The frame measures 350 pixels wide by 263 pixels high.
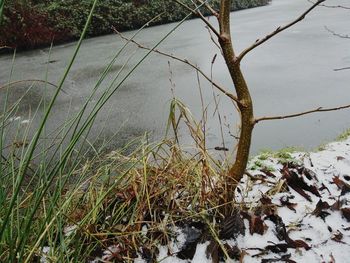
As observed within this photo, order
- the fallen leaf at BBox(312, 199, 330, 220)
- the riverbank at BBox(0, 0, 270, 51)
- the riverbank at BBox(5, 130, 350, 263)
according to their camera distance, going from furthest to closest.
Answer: the riverbank at BBox(0, 0, 270, 51) → the fallen leaf at BBox(312, 199, 330, 220) → the riverbank at BBox(5, 130, 350, 263)

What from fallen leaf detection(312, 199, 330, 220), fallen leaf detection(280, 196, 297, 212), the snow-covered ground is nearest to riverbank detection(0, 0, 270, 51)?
the snow-covered ground

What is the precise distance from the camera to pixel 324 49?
5.74m

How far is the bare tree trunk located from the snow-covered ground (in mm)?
152

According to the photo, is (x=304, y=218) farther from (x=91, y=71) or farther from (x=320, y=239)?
(x=91, y=71)

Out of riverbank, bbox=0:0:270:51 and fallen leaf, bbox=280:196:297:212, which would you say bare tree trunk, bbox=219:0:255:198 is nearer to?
fallen leaf, bbox=280:196:297:212

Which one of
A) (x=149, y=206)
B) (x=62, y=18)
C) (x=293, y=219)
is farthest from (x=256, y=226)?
(x=62, y=18)

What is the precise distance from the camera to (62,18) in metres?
8.33

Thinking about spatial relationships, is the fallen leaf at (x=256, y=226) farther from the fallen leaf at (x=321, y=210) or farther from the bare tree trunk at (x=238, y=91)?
the fallen leaf at (x=321, y=210)

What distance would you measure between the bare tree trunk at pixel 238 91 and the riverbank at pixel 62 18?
19.7 ft

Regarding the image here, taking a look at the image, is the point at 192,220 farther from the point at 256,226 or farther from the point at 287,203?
the point at 287,203

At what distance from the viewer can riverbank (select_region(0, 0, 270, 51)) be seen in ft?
24.6

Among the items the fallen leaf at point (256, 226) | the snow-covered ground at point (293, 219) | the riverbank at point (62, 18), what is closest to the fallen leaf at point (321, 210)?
the snow-covered ground at point (293, 219)

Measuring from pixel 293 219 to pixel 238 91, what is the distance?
500mm

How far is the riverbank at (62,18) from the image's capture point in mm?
7504
